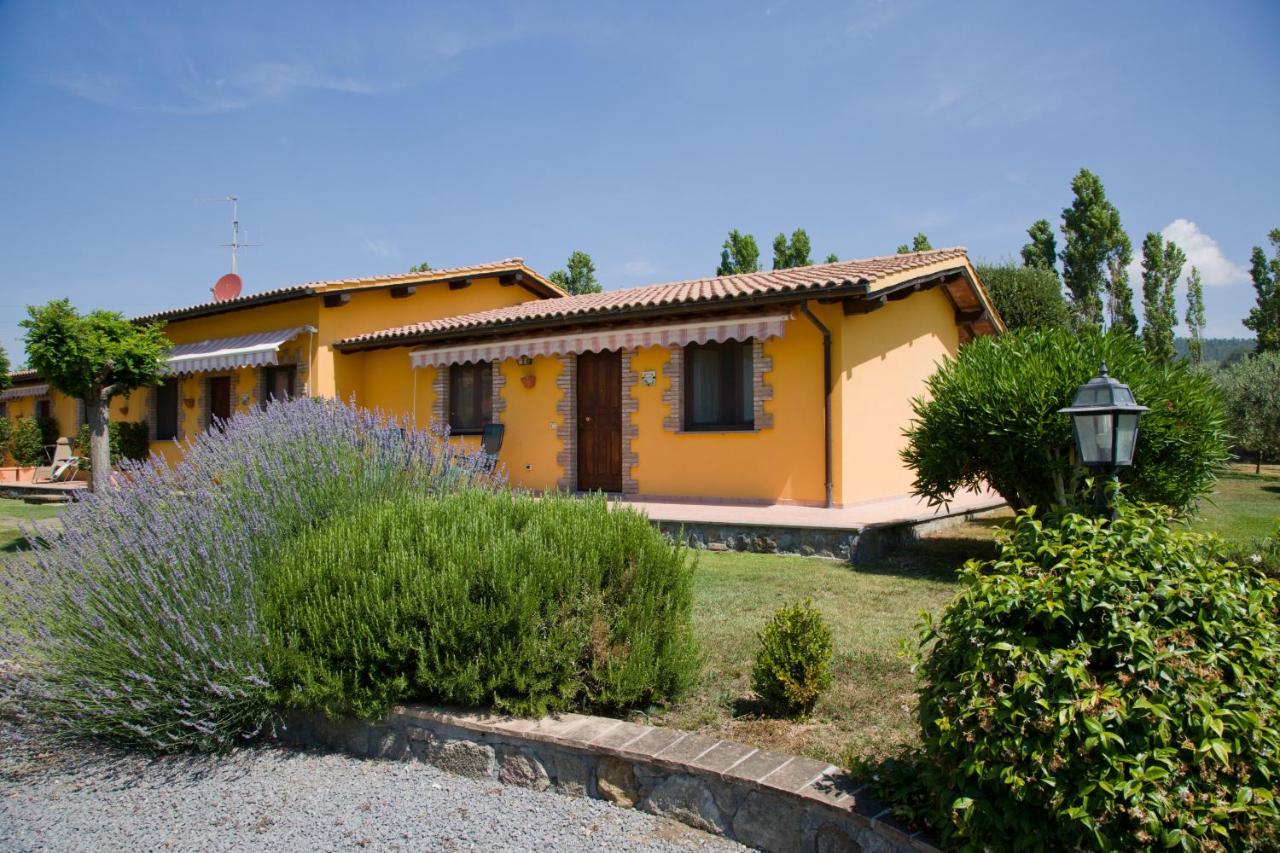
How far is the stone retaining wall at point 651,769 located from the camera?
341 centimetres

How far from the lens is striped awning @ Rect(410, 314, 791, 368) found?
13.4 m

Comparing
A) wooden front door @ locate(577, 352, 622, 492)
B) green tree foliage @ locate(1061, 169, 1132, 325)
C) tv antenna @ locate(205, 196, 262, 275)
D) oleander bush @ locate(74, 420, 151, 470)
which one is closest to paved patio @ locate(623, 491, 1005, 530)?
wooden front door @ locate(577, 352, 622, 492)

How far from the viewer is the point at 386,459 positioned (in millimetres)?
6387

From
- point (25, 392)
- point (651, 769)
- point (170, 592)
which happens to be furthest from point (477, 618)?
point (25, 392)

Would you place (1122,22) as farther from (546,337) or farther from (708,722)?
(708,722)

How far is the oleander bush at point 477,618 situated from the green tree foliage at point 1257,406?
82.4 feet

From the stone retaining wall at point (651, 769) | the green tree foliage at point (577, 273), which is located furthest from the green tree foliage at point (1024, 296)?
the stone retaining wall at point (651, 769)

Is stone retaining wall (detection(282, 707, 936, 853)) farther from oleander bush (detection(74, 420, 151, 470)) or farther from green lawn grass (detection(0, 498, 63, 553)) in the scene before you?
oleander bush (detection(74, 420, 151, 470))

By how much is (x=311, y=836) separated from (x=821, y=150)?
13.0m

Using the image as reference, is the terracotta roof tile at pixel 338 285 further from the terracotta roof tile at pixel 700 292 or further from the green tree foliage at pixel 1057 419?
the green tree foliage at pixel 1057 419

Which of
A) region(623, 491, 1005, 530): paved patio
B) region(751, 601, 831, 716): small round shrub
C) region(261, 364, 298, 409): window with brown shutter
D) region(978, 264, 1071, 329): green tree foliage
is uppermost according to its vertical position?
region(978, 264, 1071, 329): green tree foliage

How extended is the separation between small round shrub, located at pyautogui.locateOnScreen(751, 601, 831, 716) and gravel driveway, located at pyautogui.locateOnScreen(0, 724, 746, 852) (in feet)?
3.68

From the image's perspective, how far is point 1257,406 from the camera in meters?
24.0

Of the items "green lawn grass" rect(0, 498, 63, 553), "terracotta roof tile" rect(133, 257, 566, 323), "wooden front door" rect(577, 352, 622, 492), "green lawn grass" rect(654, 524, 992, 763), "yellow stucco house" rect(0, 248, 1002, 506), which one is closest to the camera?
"green lawn grass" rect(654, 524, 992, 763)
